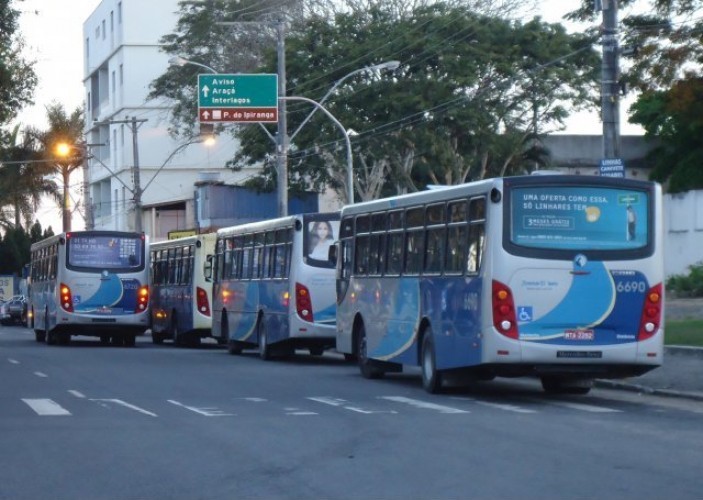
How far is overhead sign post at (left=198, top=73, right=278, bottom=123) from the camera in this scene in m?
38.9

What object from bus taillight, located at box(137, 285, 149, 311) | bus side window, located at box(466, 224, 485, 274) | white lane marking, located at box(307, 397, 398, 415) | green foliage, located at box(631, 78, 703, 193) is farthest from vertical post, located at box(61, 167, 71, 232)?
bus side window, located at box(466, 224, 485, 274)

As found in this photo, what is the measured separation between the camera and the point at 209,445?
45.3ft

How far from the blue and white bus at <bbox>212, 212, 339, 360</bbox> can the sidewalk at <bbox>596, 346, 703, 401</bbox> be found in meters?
7.26

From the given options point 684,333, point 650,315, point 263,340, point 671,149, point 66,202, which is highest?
point 671,149

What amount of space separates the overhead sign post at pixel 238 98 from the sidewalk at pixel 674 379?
56.8 feet

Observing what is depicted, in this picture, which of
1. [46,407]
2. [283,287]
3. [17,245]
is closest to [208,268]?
[283,287]

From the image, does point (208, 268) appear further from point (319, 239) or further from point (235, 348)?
point (319, 239)

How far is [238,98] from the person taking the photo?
39594 millimetres

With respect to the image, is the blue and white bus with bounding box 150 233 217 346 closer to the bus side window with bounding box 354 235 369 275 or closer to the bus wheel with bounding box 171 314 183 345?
the bus wheel with bounding box 171 314 183 345

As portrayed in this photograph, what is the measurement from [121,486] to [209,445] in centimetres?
270

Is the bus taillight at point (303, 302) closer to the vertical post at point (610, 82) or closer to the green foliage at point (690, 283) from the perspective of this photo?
the vertical post at point (610, 82)

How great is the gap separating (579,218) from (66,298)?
22.5 metres

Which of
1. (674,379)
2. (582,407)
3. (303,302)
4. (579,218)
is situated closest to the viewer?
(582,407)

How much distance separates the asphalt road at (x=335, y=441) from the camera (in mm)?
11094
